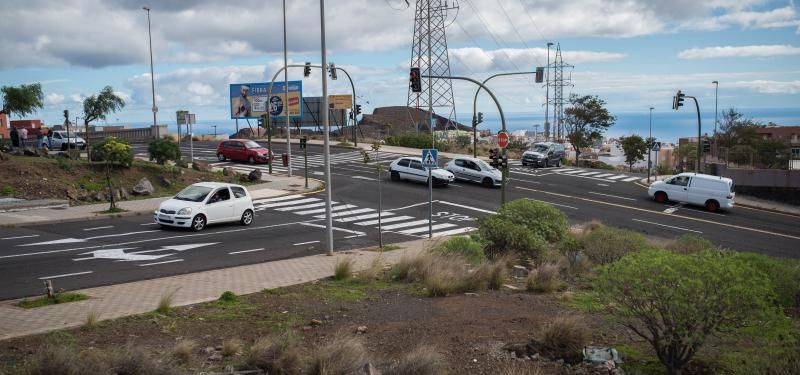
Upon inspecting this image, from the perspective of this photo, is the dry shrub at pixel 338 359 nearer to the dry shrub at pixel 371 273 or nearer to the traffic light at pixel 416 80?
the dry shrub at pixel 371 273

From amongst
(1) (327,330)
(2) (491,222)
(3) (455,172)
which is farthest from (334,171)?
(1) (327,330)

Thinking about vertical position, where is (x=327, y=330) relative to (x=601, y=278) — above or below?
below

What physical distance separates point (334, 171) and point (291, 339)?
119 feet

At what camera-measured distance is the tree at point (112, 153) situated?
29.4 metres

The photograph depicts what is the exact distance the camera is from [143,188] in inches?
1236

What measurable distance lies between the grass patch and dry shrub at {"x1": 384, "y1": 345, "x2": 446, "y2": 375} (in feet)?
25.0

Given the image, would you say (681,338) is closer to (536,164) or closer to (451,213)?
(451,213)

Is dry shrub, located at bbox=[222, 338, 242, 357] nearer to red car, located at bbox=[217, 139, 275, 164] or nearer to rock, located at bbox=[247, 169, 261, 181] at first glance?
rock, located at bbox=[247, 169, 261, 181]

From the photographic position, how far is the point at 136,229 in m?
23.7

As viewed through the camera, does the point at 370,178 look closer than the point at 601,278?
No

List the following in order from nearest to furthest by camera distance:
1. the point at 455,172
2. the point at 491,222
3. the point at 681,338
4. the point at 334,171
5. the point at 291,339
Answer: the point at 681,338
the point at 291,339
the point at 491,222
the point at 455,172
the point at 334,171

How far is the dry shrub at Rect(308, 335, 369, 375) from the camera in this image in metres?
8.55

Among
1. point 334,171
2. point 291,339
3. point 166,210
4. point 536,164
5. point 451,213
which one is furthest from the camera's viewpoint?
point 536,164

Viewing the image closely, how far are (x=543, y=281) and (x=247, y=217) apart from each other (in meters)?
14.0
